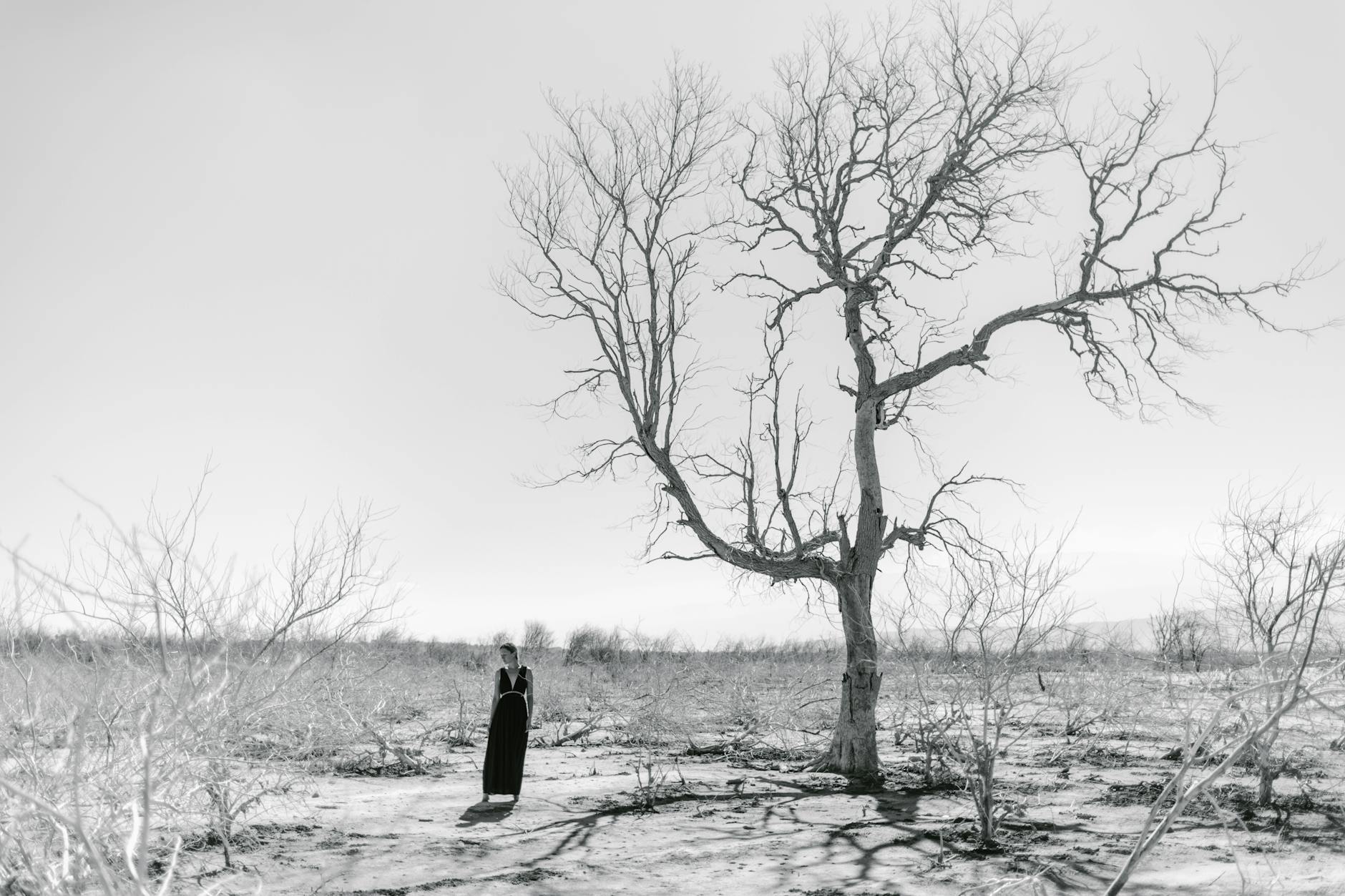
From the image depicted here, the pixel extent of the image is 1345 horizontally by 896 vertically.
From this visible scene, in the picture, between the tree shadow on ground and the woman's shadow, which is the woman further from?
the tree shadow on ground

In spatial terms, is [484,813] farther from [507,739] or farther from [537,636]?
[537,636]

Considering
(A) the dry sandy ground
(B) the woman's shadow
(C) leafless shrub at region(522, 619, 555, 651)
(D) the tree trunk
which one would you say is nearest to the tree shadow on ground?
(A) the dry sandy ground

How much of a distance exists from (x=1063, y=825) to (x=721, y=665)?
22.3 meters

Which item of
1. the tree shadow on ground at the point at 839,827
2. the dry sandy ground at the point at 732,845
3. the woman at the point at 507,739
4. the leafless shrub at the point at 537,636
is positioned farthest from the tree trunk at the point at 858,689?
the leafless shrub at the point at 537,636

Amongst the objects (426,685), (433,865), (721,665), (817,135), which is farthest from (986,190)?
(721,665)

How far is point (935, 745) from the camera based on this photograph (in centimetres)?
1153

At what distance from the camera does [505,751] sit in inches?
428

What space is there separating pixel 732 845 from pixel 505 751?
3.05 m

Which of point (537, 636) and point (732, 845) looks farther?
point (537, 636)

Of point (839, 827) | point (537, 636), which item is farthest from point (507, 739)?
point (537, 636)

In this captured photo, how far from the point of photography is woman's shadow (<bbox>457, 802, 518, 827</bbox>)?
9.92 m

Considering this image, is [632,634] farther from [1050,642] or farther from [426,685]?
[426,685]

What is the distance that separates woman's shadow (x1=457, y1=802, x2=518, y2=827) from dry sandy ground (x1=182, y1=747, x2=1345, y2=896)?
0.13 feet

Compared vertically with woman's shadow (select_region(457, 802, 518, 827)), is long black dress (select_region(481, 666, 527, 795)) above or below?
above
